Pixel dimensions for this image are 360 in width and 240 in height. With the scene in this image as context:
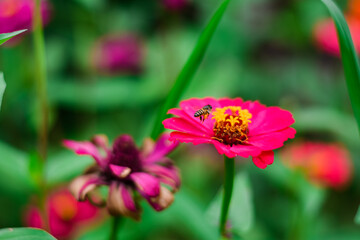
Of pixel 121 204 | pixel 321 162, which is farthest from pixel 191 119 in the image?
pixel 321 162

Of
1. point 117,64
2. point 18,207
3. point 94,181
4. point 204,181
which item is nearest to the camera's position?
point 94,181

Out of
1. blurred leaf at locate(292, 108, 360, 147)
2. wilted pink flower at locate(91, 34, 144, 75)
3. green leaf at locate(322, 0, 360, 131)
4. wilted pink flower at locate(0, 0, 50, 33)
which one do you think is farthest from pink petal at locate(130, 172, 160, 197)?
wilted pink flower at locate(91, 34, 144, 75)

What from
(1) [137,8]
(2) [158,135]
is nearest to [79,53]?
(1) [137,8]

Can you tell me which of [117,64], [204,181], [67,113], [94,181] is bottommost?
[204,181]

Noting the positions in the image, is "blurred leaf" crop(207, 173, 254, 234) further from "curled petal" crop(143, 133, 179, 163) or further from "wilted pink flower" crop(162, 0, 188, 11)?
"wilted pink flower" crop(162, 0, 188, 11)

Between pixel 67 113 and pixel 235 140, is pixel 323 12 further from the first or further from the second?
pixel 235 140

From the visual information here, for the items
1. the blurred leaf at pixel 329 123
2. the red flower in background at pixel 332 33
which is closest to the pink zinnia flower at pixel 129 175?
the blurred leaf at pixel 329 123
